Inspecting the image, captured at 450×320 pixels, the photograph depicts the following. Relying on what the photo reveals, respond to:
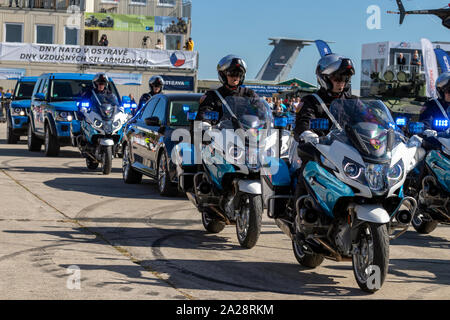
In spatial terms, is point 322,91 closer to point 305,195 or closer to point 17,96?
point 305,195

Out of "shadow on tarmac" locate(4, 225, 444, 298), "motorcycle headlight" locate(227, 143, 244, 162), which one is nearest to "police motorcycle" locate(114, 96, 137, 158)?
"shadow on tarmac" locate(4, 225, 444, 298)

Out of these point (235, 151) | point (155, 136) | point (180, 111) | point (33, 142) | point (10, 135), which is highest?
point (180, 111)

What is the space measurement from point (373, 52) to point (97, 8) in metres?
18.1

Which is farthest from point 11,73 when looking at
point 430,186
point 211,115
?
point 211,115

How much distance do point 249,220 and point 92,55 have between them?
37587 millimetres

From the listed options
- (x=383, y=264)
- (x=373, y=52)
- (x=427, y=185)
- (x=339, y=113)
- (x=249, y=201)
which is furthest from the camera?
(x=373, y=52)

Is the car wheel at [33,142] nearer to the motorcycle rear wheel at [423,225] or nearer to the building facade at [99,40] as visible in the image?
the motorcycle rear wheel at [423,225]

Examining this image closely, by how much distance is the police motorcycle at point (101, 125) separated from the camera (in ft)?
54.0

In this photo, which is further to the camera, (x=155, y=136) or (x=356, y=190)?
(x=155, y=136)

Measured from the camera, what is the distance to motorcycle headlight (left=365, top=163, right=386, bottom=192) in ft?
22.0

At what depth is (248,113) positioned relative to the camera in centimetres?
904

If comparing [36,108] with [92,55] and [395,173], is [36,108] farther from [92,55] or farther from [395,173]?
[92,55]
